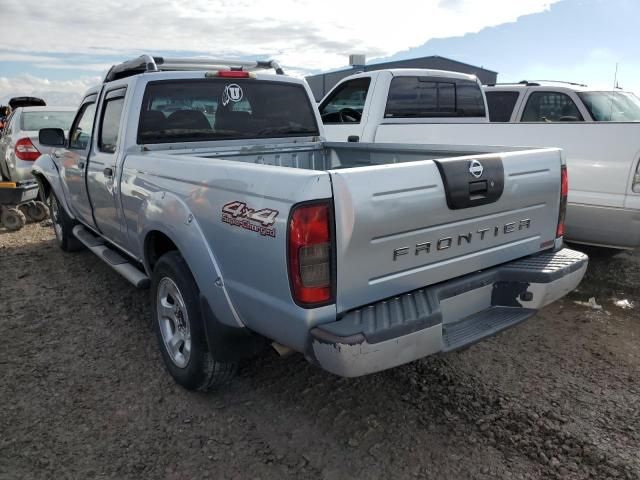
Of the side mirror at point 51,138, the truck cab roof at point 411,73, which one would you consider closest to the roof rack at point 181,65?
the side mirror at point 51,138

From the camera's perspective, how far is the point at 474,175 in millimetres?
2473

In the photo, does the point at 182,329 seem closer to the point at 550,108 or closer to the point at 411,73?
the point at 411,73

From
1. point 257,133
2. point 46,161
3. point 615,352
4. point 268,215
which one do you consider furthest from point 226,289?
point 46,161

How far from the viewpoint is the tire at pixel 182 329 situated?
9.37 feet

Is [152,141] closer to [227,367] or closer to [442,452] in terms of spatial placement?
[227,367]

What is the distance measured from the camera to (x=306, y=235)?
2059mm

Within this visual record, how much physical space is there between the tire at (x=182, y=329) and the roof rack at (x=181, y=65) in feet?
6.06

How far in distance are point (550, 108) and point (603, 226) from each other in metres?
3.60

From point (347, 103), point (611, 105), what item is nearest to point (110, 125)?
point (347, 103)

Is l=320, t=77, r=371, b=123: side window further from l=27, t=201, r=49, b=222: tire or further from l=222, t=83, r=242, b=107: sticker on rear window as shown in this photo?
l=27, t=201, r=49, b=222: tire

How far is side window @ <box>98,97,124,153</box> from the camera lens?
155 inches

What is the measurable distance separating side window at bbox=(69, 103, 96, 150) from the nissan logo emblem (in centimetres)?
346

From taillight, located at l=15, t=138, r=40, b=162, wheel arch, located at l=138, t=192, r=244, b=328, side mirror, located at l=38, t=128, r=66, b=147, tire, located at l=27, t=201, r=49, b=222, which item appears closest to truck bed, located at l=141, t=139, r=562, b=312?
wheel arch, located at l=138, t=192, r=244, b=328

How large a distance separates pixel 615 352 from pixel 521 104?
4.86 m
